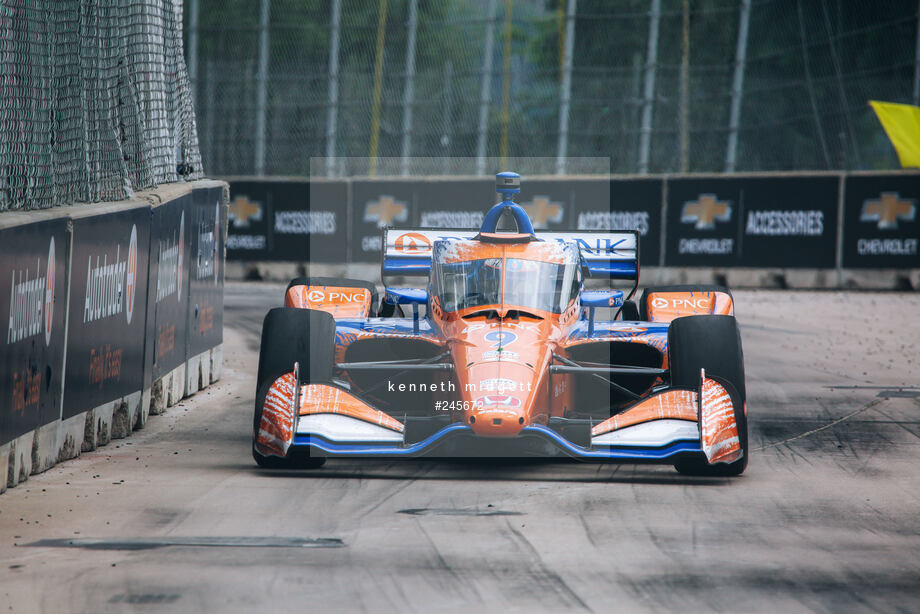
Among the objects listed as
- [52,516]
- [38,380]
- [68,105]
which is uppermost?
[68,105]

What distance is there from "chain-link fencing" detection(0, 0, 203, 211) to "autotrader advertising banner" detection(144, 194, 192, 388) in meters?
0.41

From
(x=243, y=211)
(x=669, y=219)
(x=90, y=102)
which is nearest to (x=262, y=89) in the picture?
(x=243, y=211)

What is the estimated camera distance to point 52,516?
6699mm

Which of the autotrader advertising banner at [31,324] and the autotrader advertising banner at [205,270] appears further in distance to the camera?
the autotrader advertising banner at [205,270]

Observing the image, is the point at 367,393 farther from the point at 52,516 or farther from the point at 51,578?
the point at 51,578

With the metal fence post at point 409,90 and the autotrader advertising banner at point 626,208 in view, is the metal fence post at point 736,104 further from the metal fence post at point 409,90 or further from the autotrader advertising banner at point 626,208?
the metal fence post at point 409,90

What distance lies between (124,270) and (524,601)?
4.87 metres

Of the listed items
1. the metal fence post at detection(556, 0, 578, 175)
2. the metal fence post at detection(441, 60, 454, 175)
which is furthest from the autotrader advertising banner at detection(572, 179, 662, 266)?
the metal fence post at detection(441, 60, 454, 175)

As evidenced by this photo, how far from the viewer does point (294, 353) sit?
815 centimetres

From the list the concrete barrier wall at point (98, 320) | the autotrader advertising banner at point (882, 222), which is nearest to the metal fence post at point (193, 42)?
the autotrader advertising banner at point (882, 222)

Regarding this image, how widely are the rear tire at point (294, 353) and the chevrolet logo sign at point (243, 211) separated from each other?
15.5 meters

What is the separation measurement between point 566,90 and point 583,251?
45.0 ft

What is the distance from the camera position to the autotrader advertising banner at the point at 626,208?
22.6 m

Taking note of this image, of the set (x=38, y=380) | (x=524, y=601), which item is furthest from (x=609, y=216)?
(x=524, y=601)
